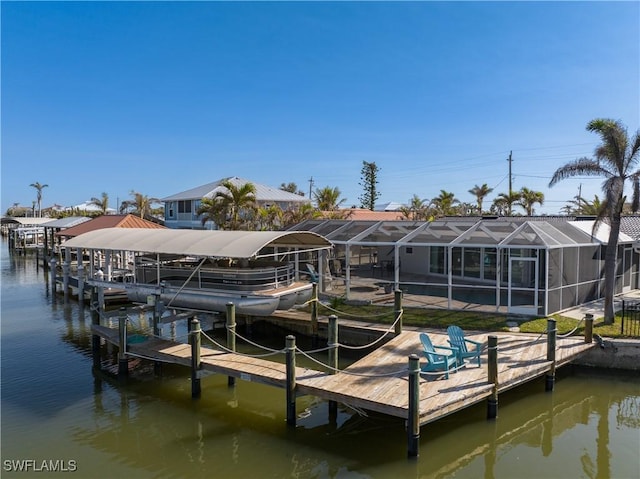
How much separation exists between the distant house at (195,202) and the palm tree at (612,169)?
28.7 m

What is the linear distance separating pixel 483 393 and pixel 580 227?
489 inches

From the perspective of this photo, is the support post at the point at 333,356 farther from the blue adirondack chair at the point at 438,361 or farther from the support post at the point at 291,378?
the blue adirondack chair at the point at 438,361

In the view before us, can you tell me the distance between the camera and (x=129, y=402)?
13.1 metres

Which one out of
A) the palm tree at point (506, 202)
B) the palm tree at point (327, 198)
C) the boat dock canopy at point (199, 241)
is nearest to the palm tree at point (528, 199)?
the palm tree at point (506, 202)

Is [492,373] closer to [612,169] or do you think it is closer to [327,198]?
[612,169]

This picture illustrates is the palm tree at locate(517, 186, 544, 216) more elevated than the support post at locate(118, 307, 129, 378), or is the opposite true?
the palm tree at locate(517, 186, 544, 216)

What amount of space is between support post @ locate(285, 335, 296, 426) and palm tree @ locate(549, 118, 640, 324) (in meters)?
11.3

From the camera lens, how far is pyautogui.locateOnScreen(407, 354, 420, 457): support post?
9328mm

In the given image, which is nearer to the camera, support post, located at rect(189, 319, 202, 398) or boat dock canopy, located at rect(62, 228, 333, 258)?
support post, located at rect(189, 319, 202, 398)

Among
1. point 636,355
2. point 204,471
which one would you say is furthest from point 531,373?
point 204,471

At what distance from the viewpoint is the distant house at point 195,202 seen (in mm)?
42188

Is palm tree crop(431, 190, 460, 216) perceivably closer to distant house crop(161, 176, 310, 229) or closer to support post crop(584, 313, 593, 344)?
distant house crop(161, 176, 310, 229)

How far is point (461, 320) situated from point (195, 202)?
30.3 meters

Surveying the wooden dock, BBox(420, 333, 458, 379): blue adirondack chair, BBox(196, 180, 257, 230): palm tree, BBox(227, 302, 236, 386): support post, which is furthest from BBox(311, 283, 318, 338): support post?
BBox(196, 180, 257, 230): palm tree
